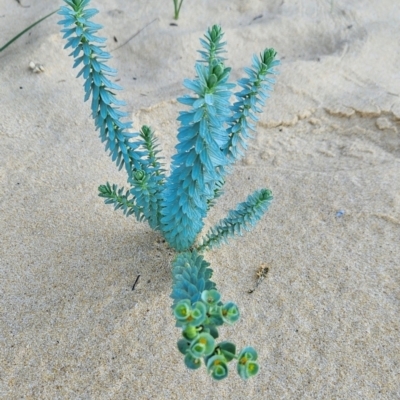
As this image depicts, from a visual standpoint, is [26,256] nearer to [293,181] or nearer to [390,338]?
[293,181]

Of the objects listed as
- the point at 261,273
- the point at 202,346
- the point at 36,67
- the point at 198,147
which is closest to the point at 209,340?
the point at 202,346

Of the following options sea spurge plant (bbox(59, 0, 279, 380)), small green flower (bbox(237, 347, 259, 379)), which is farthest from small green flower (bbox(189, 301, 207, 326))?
small green flower (bbox(237, 347, 259, 379))

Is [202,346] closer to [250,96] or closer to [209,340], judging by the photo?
[209,340]

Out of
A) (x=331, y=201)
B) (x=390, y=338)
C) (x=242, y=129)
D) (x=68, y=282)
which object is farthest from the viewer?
(x=331, y=201)

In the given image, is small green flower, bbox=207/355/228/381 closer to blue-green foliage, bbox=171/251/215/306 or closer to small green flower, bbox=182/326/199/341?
small green flower, bbox=182/326/199/341

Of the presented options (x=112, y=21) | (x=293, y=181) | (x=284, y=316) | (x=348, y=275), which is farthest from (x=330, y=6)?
(x=284, y=316)

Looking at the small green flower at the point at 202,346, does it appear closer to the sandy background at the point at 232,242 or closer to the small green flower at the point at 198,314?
the small green flower at the point at 198,314

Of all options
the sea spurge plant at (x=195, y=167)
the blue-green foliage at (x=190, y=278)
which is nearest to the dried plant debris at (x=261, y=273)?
the sea spurge plant at (x=195, y=167)
